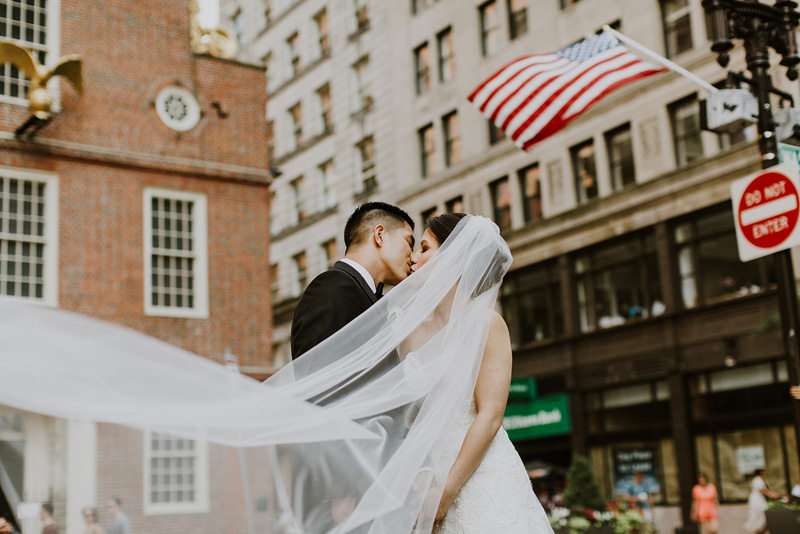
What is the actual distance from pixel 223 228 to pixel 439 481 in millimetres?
19628

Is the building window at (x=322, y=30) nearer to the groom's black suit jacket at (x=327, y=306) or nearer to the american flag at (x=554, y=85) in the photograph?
the american flag at (x=554, y=85)

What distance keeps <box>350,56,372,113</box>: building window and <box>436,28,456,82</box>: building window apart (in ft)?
18.0

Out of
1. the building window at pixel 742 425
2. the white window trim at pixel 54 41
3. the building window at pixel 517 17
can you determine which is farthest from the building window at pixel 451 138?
the white window trim at pixel 54 41

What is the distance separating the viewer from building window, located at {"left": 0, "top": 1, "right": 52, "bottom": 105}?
20922 millimetres

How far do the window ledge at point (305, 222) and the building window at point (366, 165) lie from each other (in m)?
2.12

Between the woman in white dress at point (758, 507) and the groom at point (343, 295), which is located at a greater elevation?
the groom at point (343, 295)

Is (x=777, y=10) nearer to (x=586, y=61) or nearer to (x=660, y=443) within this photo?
(x=586, y=61)

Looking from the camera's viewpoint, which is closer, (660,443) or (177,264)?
(177,264)

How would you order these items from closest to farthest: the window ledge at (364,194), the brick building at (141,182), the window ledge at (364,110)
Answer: the brick building at (141,182), the window ledge at (364,194), the window ledge at (364,110)

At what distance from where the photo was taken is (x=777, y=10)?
33.2 feet

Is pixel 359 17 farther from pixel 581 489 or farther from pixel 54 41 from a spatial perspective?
pixel 581 489

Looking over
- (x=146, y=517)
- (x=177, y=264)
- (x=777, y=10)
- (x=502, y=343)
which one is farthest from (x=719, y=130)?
(x=177, y=264)

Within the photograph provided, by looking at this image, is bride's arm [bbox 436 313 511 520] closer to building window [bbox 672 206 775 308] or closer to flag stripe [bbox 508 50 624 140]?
flag stripe [bbox 508 50 624 140]

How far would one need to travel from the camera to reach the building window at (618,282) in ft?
94.5
